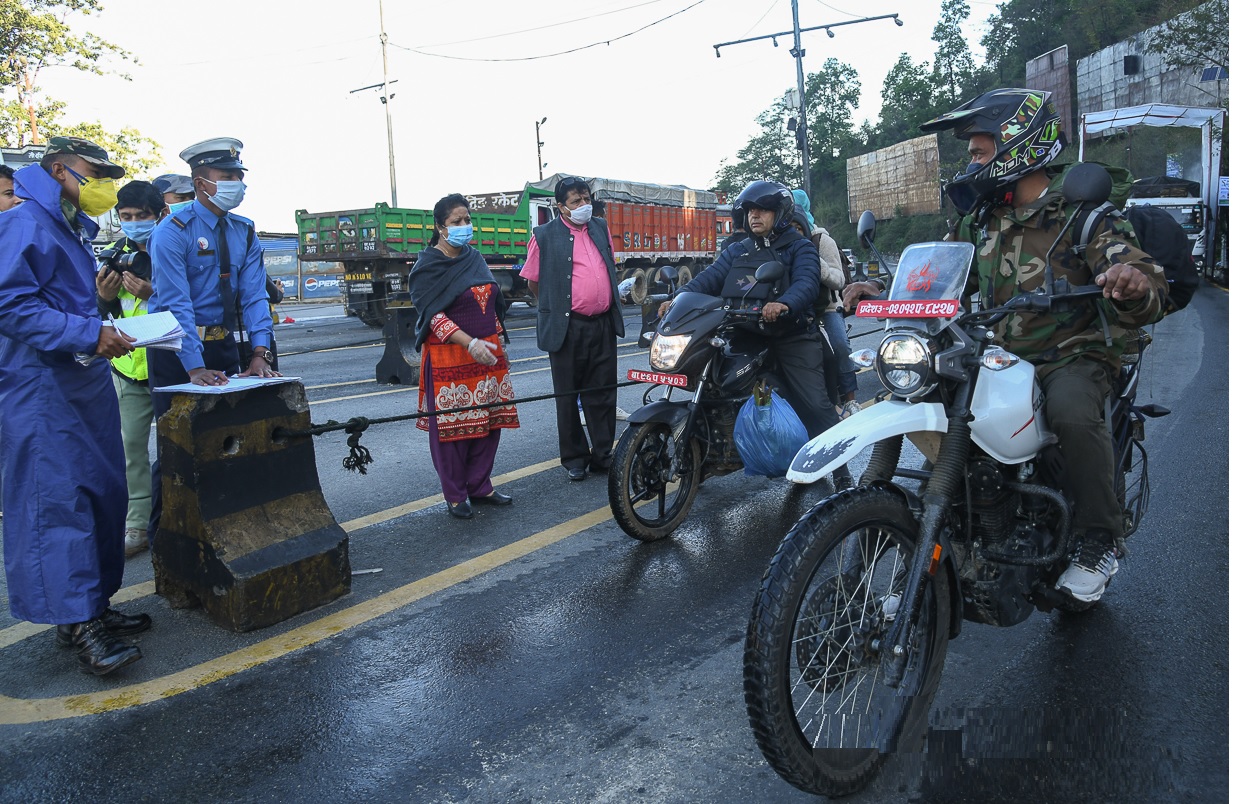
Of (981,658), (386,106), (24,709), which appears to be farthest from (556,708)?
(386,106)

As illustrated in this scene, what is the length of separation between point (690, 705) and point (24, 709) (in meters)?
2.20

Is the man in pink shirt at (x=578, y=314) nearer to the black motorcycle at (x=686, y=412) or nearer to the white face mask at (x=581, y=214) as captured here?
the white face mask at (x=581, y=214)

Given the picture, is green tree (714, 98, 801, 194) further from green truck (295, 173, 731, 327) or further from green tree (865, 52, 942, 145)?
green truck (295, 173, 731, 327)

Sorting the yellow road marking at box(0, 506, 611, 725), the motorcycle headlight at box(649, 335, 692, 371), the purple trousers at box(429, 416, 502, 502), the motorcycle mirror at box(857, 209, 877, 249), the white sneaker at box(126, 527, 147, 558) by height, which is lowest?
the yellow road marking at box(0, 506, 611, 725)

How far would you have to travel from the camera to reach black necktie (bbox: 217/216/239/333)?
4.46 meters

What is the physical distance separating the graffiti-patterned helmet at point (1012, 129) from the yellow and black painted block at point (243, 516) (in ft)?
9.37

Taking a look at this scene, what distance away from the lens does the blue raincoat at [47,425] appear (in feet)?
10.7

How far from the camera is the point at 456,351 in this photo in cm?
526

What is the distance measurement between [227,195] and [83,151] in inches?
36.8

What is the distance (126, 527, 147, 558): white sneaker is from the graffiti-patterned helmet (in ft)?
13.7

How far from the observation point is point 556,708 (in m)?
3.06

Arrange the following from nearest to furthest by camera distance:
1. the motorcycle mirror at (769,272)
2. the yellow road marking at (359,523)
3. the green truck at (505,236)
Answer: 1. the yellow road marking at (359,523)
2. the motorcycle mirror at (769,272)
3. the green truck at (505,236)

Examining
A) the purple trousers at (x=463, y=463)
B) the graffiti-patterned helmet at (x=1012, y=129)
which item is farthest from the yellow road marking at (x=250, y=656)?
the graffiti-patterned helmet at (x=1012, y=129)

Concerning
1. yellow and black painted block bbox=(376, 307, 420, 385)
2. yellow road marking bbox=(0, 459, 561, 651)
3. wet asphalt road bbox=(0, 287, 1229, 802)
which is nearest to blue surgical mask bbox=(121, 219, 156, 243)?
wet asphalt road bbox=(0, 287, 1229, 802)
